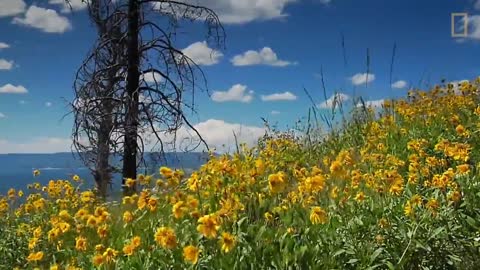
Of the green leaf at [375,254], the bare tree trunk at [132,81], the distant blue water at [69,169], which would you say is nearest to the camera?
the green leaf at [375,254]

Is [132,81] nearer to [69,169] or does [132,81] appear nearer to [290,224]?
[69,169]

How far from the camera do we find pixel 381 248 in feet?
10.3

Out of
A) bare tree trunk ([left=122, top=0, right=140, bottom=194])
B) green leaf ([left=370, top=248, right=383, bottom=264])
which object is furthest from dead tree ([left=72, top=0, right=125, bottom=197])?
green leaf ([left=370, top=248, right=383, bottom=264])

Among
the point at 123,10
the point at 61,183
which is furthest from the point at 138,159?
the point at 61,183

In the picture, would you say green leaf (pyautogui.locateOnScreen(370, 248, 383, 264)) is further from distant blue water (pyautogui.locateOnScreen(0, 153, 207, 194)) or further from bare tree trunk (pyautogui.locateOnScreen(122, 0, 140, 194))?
bare tree trunk (pyautogui.locateOnScreen(122, 0, 140, 194))


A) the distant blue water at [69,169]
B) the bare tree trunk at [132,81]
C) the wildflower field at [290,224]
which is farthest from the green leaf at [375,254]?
the bare tree trunk at [132,81]

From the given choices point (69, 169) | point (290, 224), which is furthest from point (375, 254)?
point (69, 169)

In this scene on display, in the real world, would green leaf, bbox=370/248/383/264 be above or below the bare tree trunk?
below

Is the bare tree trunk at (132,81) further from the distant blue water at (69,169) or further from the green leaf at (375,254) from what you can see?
the green leaf at (375,254)

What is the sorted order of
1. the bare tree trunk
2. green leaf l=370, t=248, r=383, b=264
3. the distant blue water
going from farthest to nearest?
the bare tree trunk → the distant blue water → green leaf l=370, t=248, r=383, b=264

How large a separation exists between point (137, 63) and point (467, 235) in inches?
296

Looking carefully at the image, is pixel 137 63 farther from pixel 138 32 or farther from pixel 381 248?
pixel 381 248

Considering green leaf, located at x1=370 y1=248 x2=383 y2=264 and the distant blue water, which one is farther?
the distant blue water

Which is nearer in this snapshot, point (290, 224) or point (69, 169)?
point (290, 224)
